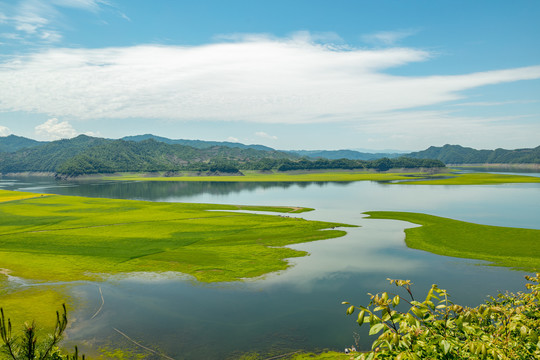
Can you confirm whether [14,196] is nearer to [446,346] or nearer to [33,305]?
[33,305]

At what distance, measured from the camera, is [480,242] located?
45312 mm

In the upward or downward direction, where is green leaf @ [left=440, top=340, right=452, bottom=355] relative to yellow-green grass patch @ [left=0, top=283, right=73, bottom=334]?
upward

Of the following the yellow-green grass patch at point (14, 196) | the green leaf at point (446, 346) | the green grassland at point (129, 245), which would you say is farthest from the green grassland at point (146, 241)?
the yellow-green grass patch at point (14, 196)

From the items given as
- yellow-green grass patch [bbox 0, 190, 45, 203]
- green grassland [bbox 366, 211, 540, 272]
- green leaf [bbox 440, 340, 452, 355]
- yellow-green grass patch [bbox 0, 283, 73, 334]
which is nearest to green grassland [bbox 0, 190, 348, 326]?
yellow-green grass patch [bbox 0, 283, 73, 334]

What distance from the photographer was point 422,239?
47.7m

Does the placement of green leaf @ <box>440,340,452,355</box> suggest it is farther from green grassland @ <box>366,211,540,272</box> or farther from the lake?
green grassland @ <box>366,211,540,272</box>

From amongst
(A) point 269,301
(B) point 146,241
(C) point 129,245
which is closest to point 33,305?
(A) point 269,301

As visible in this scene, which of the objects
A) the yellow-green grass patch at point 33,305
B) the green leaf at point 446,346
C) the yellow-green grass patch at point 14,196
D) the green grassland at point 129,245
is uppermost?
the green leaf at point 446,346

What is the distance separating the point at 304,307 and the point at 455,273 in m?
17.0

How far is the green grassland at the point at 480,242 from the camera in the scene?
37.7 m

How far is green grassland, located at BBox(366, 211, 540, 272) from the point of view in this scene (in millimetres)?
37728

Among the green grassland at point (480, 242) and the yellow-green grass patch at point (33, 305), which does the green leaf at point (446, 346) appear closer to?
the yellow-green grass patch at point (33, 305)

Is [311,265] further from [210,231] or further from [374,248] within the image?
[210,231]

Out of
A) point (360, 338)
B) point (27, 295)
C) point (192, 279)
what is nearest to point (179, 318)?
point (192, 279)
